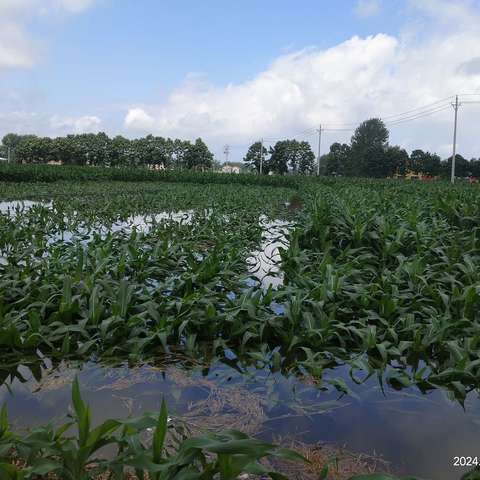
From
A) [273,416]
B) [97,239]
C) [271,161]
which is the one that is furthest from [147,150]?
[273,416]

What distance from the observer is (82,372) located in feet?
10.3

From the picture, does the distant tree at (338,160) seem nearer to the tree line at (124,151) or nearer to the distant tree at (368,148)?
the distant tree at (368,148)

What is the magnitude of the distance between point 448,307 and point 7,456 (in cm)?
329

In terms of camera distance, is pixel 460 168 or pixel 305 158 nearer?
pixel 460 168

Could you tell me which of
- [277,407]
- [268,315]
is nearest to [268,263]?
[268,315]

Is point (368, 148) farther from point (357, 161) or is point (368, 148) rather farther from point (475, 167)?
point (475, 167)

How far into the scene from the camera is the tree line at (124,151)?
7100 centimetres

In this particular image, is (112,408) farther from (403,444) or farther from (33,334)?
(403,444)

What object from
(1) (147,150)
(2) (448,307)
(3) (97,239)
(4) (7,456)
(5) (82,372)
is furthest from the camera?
(1) (147,150)

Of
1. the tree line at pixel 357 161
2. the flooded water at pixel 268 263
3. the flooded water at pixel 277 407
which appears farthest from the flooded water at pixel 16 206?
the tree line at pixel 357 161

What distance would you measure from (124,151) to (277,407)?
7236cm

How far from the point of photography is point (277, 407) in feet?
9.27

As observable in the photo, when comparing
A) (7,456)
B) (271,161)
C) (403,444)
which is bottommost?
(403,444)

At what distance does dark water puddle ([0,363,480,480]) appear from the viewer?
254 centimetres
